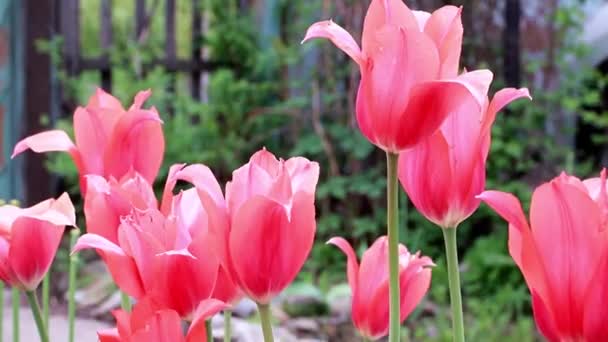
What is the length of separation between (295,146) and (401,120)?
3843 millimetres

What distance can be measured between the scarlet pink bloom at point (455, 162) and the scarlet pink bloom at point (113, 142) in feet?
0.63

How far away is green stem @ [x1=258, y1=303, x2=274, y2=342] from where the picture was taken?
479 millimetres

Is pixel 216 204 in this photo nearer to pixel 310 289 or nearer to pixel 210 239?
pixel 210 239

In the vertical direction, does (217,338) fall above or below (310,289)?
above

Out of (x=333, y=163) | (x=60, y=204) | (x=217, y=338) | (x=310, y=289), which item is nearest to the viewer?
(x=60, y=204)

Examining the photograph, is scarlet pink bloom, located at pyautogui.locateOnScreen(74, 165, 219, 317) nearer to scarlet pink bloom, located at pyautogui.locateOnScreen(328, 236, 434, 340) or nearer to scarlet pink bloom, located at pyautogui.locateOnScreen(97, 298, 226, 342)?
scarlet pink bloom, located at pyautogui.locateOnScreen(97, 298, 226, 342)

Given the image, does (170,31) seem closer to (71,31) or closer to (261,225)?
(71,31)

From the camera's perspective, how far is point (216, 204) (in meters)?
0.49

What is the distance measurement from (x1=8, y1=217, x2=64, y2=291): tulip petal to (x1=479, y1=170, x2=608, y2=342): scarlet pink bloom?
27 centimetres

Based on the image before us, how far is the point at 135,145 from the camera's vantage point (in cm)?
63

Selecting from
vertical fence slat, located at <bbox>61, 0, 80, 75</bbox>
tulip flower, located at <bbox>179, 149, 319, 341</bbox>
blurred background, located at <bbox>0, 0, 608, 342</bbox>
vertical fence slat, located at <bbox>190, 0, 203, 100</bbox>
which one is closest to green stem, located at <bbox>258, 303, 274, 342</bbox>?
tulip flower, located at <bbox>179, 149, 319, 341</bbox>

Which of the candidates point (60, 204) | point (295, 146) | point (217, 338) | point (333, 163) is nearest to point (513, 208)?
point (60, 204)

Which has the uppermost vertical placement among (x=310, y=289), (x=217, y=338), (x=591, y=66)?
(x=591, y=66)

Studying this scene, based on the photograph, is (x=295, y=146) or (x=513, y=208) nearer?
(x=513, y=208)
